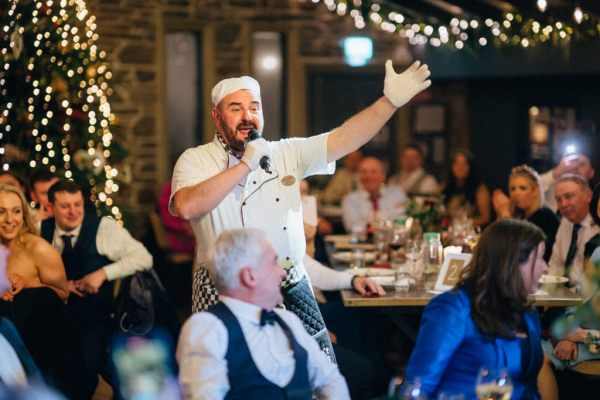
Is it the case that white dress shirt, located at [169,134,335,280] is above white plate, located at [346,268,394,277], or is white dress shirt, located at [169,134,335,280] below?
above

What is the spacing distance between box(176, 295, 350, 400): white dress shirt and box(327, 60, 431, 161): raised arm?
3.35 ft

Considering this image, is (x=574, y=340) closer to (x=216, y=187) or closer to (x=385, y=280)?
(x=385, y=280)


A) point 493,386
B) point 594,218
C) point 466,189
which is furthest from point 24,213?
point 466,189

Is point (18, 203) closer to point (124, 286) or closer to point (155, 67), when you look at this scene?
point (124, 286)

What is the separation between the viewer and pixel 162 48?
11.4 meters

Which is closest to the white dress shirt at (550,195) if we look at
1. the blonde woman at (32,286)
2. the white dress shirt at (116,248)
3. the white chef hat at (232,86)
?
the white dress shirt at (116,248)

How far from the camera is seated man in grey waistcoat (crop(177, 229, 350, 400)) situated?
2980mm

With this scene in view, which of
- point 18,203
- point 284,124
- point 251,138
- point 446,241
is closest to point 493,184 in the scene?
point 284,124

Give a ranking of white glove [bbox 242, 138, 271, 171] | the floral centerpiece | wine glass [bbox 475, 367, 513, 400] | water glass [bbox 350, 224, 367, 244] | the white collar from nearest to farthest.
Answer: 1. wine glass [bbox 475, 367, 513, 400]
2. white glove [bbox 242, 138, 271, 171]
3. the white collar
4. the floral centerpiece
5. water glass [bbox 350, 224, 367, 244]

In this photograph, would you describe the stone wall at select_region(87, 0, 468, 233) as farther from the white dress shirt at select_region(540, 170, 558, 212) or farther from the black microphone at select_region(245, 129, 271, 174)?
the black microphone at select_region(245, 129, 271, 174)

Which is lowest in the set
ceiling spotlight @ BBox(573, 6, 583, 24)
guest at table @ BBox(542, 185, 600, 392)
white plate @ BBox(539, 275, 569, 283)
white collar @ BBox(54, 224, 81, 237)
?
guest at table @ BBox(542, 185, 600, 392)

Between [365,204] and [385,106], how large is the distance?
5.79m

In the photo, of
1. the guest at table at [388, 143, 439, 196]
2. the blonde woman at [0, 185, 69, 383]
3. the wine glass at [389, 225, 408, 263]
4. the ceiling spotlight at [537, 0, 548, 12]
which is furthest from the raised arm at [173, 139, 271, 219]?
the guest at table at [388, 143, 439, 196]

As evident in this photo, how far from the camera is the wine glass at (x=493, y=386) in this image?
A: 274cm
